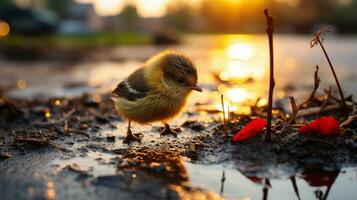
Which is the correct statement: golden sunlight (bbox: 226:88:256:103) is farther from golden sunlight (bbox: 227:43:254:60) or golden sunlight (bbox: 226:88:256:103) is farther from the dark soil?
golden sunlight (bbox: 227:43:254:60)

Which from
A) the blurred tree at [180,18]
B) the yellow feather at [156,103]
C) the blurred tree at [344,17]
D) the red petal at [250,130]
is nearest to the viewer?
the red petal at [250,130]

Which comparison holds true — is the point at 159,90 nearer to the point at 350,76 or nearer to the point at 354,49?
the point at 350,76

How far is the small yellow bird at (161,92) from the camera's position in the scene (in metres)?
4.85

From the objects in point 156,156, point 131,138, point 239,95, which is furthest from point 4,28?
point 156,156

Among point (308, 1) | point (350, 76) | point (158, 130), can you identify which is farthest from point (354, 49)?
point (308, 1)

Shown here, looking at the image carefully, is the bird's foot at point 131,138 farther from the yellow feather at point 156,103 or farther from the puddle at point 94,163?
the puddle at point 94,163

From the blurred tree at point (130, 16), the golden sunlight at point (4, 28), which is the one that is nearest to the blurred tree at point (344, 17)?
the golden sunlight at point (4, 28)

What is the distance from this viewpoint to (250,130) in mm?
3945

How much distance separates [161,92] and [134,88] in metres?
0.43

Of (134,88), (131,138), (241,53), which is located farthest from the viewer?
(241,53)

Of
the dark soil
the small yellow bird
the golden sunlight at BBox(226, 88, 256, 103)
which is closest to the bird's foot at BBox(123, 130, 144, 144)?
the small yellow bird

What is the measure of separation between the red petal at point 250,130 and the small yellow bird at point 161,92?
1056 mm

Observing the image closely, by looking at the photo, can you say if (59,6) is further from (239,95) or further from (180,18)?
(239,95)

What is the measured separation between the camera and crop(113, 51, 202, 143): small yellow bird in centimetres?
485
